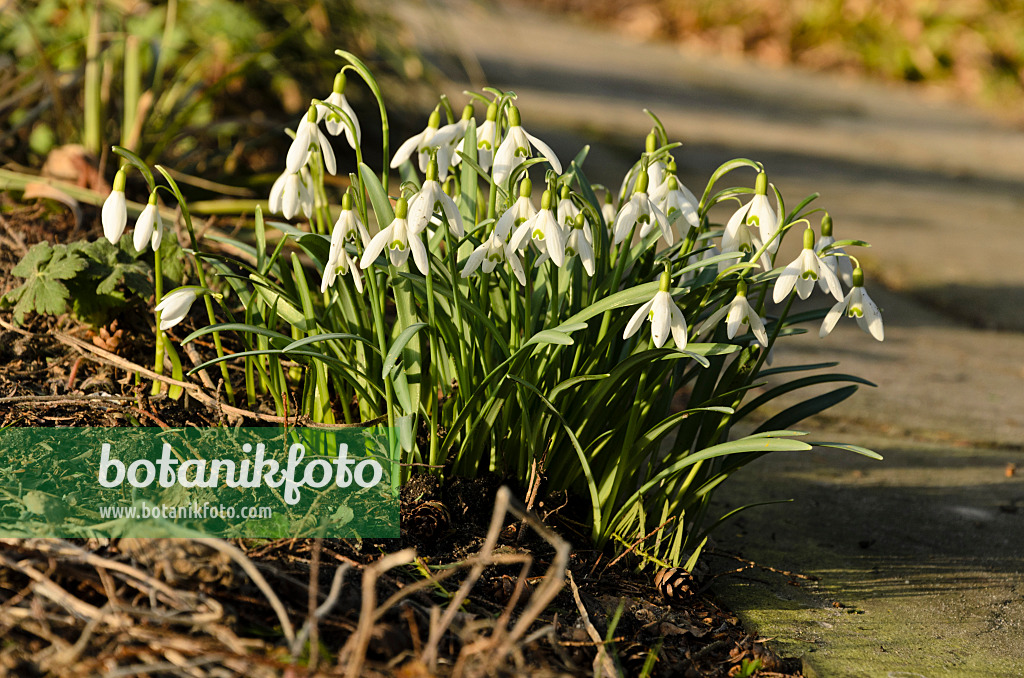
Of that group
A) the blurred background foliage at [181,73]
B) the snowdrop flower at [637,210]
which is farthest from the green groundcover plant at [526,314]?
the blurred background foliage at [181,73]

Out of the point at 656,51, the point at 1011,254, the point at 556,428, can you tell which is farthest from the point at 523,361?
the point at 656,51

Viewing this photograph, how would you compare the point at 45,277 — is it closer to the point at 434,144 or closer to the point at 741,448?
the point at 434,144

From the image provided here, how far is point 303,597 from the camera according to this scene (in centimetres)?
143

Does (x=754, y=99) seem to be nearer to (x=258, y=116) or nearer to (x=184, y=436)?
(x=258, y=116)

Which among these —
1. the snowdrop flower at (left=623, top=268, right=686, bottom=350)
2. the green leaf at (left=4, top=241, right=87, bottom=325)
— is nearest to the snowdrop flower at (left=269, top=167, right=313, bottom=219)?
the green leaf at (left=4, top=241, right=87, bottom=325)

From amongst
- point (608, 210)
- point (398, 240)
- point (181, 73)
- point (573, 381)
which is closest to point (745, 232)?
point (608, 210)

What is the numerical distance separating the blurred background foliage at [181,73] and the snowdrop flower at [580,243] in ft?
5.59

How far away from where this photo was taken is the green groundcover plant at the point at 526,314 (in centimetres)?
161

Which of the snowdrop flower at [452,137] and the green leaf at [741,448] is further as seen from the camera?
the snowdrop flower at [452,137]

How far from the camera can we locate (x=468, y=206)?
1983mm

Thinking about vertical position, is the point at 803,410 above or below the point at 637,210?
below

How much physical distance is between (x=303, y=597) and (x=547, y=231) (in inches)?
25.9

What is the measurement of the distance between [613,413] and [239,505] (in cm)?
72

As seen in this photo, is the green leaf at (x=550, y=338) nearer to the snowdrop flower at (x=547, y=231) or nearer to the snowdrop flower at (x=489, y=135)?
the snowdrop flower at (x=547, y=231)
